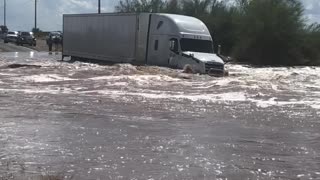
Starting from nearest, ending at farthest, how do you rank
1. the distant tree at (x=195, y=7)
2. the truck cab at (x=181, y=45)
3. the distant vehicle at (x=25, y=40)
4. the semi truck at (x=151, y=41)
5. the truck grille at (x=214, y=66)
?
the truck grille at (x=214, y=66)
the truck cab at (x=181, y=45)
the semi truck at (x=151, y=41)
the distant tree at (x=195, y=7)
the distant vehicle at (x=25, y=40)

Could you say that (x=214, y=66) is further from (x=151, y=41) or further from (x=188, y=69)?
(x=151, y=41)

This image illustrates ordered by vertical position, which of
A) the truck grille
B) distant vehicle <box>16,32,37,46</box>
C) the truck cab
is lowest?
distant vehicle <box>16,32,37,46</box>

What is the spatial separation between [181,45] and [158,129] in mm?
17682

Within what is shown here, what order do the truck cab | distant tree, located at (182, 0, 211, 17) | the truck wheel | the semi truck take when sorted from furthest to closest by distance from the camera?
distant tree, located at (182, 0, 211, 17) → the semi truck → the truck cab → the truck wheel

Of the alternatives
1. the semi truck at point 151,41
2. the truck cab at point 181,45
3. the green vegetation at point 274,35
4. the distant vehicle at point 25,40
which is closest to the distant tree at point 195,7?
the green vegetation at point 274,35

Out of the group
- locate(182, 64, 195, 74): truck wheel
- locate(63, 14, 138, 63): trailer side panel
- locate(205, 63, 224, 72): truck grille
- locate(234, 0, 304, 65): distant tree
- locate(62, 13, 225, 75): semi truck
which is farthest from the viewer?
locate(234, 0, 304, 65): distant tree

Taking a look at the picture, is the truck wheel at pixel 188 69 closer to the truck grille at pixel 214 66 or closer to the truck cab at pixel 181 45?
the truck cab at pixel 181 45

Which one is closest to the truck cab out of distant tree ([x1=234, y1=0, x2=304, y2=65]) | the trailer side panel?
the trailer side panel

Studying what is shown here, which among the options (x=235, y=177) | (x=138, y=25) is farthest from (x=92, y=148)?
(x=138, y=25)

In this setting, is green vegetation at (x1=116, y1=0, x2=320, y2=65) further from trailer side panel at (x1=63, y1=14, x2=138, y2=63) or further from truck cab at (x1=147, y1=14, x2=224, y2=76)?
truck cab at (x1=147, y1=14, x2=224, y2=76)

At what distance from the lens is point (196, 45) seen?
31828mm

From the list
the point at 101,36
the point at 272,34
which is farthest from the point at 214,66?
the point at 272,34

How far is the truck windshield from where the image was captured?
1231 inches

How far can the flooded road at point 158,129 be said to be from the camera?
936cm
